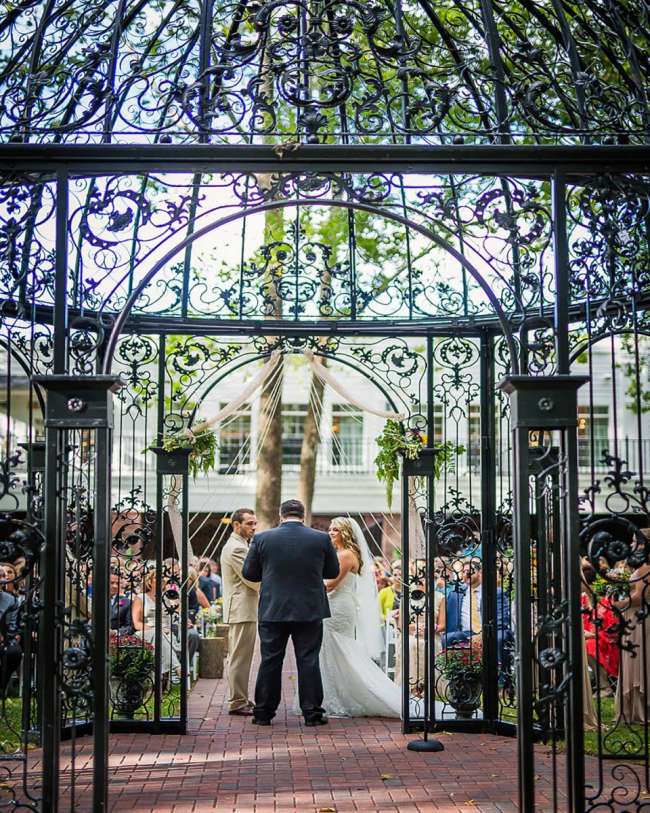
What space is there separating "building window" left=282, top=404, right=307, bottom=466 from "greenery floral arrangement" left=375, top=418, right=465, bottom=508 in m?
17.3

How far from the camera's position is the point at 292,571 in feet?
33.1

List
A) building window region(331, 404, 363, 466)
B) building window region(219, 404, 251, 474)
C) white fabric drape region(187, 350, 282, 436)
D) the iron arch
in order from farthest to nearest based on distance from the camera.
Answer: building window region(331, 404, 363, 466) → building window region(219, 404, 251, 474) → white fabric drape region(187, 350, 282, 436) → the iron arch

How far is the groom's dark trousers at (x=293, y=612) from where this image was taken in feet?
32.9

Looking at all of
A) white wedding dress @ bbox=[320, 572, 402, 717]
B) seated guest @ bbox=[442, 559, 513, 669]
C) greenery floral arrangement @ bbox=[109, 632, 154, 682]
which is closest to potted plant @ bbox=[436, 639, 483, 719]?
Answer: seated guest @ bbox=[442, 559, 513, 669]

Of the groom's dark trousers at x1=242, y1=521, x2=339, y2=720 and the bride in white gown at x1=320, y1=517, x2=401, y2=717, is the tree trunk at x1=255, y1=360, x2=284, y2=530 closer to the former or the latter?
the bride in white gown at x1=320, y1=517, x2=401, y2=717

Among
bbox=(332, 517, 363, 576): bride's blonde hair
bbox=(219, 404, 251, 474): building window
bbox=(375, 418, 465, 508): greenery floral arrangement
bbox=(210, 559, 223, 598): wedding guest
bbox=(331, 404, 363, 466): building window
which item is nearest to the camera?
bbox=(375, 418, 465, 508): greenery floral arrangement

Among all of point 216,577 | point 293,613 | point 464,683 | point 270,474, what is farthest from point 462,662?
point 216,577

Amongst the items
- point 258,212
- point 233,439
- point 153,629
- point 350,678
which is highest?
point 258,212

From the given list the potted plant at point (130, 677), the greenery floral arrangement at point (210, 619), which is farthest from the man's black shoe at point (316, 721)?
the greenery floral arrangement at point (210, 619)

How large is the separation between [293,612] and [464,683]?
5.36 ft

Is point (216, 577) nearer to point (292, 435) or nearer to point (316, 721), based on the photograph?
point (316, 721)

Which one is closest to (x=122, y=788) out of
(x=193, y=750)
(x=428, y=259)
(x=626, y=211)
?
(x=193, y=750)

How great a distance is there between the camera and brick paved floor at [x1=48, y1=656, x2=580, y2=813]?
7.10m

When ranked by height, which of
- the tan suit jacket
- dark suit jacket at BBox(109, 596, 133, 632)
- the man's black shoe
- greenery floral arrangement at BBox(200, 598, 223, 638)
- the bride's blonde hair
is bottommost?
the man's black shoe
